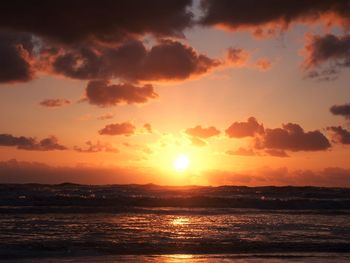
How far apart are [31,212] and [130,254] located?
761 inches

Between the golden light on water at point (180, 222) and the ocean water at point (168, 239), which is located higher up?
the golden light on water at point (180, 222)

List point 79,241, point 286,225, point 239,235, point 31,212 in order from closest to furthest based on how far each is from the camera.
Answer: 1. point 79,241
2. point 239,235
3. point 286,225
4. point 31,212

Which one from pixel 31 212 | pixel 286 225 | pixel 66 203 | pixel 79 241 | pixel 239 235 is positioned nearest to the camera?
pixel 79 241

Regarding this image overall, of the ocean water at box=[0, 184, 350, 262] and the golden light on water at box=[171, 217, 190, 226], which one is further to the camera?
the golden light on water at box=[171, 217, 190, 226]

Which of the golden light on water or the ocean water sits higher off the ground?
the golden light on water

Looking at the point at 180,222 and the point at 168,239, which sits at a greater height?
the point at 180,222

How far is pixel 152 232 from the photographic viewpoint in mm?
23766

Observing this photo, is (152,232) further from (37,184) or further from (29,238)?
(37,184)

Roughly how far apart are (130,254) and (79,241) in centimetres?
349

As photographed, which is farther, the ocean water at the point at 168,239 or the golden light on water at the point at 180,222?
the golden light on water at the point at 180,222

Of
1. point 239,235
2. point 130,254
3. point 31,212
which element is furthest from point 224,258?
point 31,212

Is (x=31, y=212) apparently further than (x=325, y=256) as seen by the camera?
Yes

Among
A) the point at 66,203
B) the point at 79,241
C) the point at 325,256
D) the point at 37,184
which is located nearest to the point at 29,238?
the point at 79,241

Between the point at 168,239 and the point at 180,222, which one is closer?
the point at 168,239
